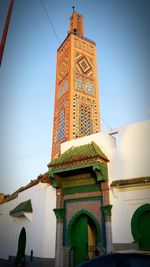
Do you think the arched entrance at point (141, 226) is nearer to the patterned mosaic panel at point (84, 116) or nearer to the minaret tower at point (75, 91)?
the minaret tower at point (75, 91)

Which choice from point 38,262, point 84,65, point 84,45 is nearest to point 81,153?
point 38,262

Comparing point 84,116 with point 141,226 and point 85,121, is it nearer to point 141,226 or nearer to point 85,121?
point 85,121

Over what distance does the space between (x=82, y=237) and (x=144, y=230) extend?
9.00 feet

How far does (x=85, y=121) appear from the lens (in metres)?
18.7

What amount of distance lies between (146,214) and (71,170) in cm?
348

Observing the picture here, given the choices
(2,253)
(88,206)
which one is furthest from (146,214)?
(2,253)

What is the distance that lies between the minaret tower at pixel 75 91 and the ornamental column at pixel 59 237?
7.67 meters

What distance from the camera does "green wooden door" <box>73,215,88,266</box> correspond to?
9148 millimetres

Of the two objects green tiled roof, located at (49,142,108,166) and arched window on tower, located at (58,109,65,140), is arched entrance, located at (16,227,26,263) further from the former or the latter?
arched window on tower, located at (58,109,65,140)

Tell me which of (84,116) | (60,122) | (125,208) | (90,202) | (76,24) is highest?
(76,24)

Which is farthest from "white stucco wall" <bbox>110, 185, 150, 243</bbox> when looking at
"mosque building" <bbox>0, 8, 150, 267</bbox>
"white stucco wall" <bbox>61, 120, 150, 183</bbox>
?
"white stucco wall" <bbox>61, 120, 150, 183</bbox>

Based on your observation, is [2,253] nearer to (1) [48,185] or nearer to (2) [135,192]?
(1) [48,185]

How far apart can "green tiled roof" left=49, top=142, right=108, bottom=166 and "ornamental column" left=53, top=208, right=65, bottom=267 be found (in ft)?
7.23

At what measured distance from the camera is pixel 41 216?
10844 mm
